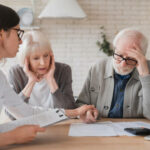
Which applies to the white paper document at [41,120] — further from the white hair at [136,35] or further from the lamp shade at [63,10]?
the lamp shade at [63,10]

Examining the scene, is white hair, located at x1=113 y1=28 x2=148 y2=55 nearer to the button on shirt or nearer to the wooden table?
the button on shirt

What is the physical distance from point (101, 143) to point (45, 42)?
1.18 meters

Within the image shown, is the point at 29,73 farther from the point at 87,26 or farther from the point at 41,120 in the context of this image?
the point at 87,26

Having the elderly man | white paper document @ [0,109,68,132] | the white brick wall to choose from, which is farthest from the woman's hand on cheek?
the white brick wall

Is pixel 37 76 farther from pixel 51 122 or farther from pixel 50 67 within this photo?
pixel 51 122

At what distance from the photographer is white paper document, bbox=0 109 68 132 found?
1.56 m

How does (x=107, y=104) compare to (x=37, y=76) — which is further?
(x=37, y=76)

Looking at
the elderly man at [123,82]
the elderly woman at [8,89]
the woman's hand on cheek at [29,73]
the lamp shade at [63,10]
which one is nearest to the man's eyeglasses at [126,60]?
the elderly man at [123,82]

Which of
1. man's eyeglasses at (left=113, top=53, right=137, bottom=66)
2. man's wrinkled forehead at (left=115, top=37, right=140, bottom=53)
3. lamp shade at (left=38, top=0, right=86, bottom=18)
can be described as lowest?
man's eyeglasses at (left=113, top=53, right=137, bottom=66)

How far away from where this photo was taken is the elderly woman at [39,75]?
2.23 meters

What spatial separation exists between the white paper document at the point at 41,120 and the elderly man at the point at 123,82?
0.43m

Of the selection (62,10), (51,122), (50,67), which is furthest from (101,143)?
(62,10)

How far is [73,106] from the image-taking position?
2201 mm

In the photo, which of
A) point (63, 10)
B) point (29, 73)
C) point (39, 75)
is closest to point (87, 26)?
point (63, 10)
